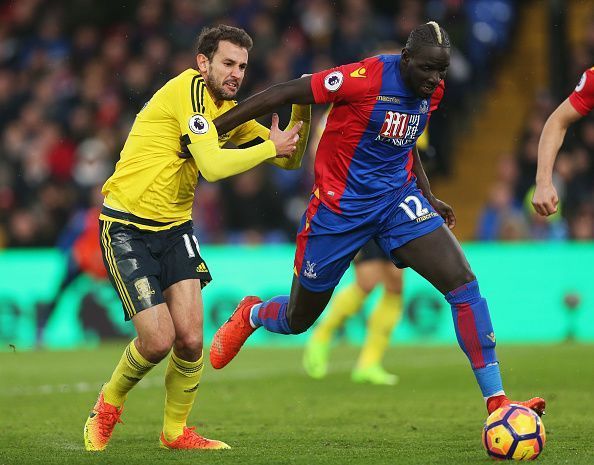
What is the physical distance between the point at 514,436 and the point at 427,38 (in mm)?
2148

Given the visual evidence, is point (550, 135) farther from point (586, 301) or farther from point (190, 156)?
point (586, 301)

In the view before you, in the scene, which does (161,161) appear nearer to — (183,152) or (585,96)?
(183,152)

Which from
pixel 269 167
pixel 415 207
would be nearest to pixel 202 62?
pixel 415 207

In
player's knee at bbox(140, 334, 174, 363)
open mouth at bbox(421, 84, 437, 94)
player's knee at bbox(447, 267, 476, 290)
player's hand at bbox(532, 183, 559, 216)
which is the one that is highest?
open mouth at bbox(421, 84, 437, 94)

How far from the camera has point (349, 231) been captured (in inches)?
283

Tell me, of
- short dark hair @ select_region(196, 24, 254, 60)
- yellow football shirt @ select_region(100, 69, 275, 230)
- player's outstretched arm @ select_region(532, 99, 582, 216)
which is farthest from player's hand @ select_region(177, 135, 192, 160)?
player's outstretched arm @ select_region(532, 99, 582, 216)

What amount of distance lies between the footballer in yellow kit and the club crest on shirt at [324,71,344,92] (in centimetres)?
30

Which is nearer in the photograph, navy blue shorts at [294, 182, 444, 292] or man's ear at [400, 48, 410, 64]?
man's ear at [400, 48, 410, 64]

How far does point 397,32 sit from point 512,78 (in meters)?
2.38

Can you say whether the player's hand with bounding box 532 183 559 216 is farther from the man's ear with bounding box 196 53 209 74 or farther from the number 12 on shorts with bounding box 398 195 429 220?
the man's ear with bounding box 196 53 209 74

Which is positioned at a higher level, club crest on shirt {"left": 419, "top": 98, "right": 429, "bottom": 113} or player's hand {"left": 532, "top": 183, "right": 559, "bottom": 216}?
club crest on shirt {"left": 419, "top": 98, "right": 429, "bottom": 113}

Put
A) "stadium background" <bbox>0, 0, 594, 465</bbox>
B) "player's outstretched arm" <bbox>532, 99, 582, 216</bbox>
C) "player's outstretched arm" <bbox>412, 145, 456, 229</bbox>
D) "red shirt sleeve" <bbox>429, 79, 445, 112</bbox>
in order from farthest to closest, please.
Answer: "stadium background" <bbox>0, 0, 594, 465</bbox> → "player's outstretched arm" <bbox>412, 145, 456, 229</bbox> → "red shirt sleeve" <bbox>429, 79, 445, 112</bbox> → "player's outstretched arm" <bbox>532, 99, 582, 216</bbox>

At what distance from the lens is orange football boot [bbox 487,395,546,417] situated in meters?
6.38

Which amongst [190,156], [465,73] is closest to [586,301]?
[465,73]
